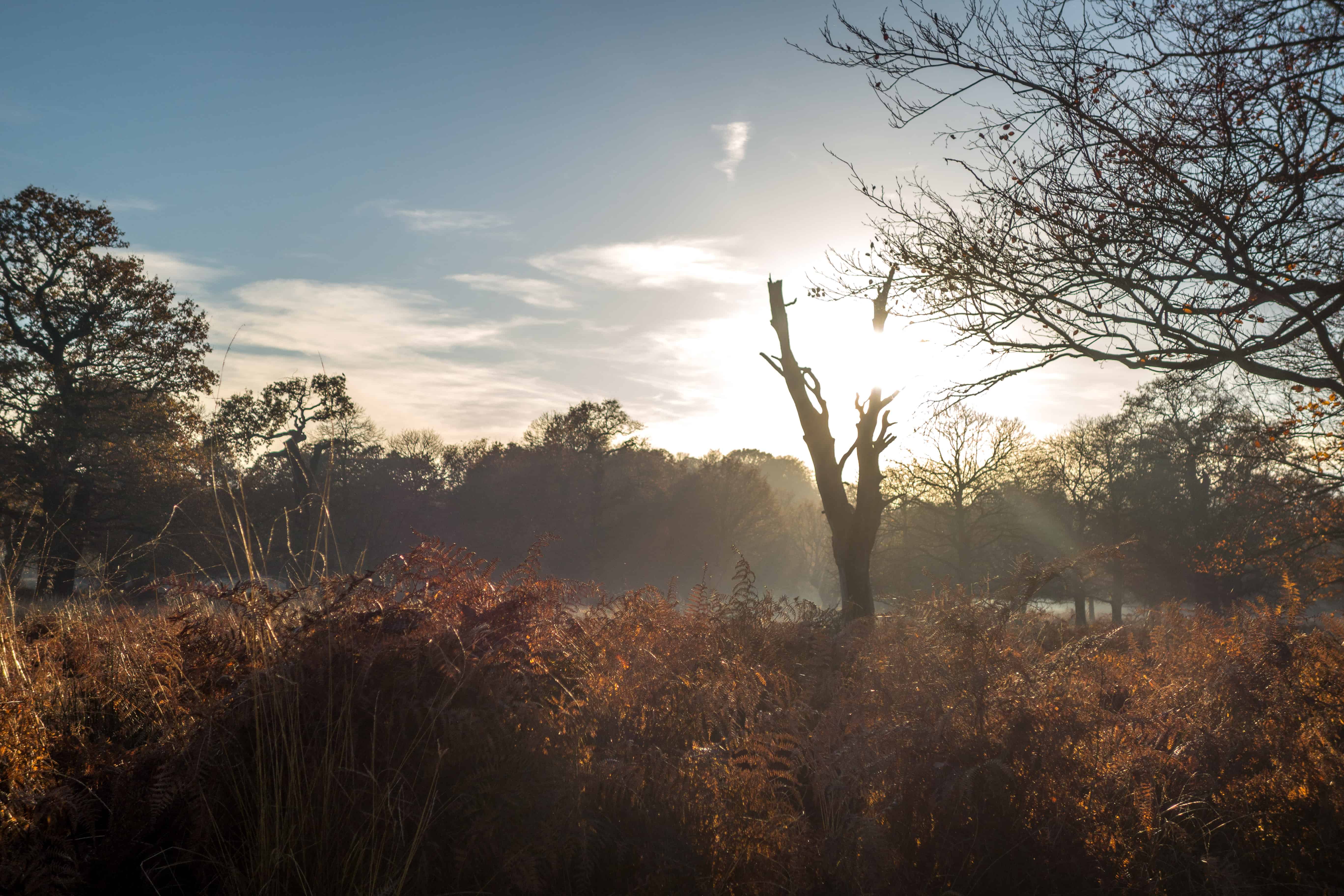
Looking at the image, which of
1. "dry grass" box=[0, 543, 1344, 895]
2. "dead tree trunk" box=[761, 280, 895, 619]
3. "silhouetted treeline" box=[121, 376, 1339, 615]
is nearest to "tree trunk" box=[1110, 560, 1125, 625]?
"silhouetted treeline" box=[121, 376, 1339, 615]

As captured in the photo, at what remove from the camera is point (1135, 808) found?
3039 millimetres

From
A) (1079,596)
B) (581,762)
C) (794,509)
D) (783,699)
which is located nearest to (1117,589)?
(1079,596)

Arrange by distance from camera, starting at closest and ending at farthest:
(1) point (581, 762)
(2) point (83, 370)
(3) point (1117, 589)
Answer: (1) point (581, 762)
(2) point (83, 370)
(3) point (1117, 589)

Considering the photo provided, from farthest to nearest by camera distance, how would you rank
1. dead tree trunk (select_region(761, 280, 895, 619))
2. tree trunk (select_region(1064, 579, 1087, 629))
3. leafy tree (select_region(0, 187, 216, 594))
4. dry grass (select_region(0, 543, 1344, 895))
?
tree trunk (select_region(1064, 579, 1087, 629)), leafy tree (select_region(0, 187, 216, 594)), dead tree trunk (select_region(761, 280, 895, 619)), dry grass (select_region(0, 543, 1344, 895))

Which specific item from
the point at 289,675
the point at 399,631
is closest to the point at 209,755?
the point at 289,675

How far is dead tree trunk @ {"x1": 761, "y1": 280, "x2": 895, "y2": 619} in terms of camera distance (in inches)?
424

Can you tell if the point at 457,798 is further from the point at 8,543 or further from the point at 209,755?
the point at 8,543

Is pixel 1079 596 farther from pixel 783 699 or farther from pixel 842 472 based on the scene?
pixel 783 699

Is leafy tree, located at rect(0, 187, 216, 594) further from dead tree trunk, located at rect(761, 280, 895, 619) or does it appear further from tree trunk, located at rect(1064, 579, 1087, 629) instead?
tree trunk, located at rect(1064, 579, 1087, 629)

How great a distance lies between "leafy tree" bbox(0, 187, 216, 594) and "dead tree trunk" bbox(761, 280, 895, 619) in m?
17.9

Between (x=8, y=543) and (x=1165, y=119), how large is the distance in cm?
978

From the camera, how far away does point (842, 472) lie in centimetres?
1114

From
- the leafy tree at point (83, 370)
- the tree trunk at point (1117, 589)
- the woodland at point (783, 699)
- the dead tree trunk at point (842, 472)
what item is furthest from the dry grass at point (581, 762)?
the tree trunk at point (1117, 589)

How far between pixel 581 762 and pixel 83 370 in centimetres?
2308
